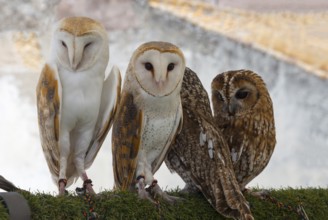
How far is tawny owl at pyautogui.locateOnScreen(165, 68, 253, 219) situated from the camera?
89 centimetres

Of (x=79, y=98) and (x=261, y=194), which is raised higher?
(x=79, y=98)

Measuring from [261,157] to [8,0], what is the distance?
1.35m

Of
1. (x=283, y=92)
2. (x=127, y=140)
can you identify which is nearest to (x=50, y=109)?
(x=127, y=140)

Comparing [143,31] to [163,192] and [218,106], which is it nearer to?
[218,106]

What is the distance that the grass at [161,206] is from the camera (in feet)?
2.39

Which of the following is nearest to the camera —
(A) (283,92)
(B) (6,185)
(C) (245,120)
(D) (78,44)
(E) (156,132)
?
(B) (6,185)

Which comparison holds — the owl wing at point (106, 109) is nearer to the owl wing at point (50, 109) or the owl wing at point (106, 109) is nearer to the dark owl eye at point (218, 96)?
the owl wing at point (50, 109)

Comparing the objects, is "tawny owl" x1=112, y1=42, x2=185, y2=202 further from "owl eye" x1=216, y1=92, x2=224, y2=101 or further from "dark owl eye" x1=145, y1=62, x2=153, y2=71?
"owl eye" x1=216, y1=92, x2=224, y2=101

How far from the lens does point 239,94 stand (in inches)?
41.5

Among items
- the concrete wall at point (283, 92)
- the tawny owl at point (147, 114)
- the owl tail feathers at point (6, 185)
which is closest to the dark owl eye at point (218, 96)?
the tawny owl at point (147, 114)

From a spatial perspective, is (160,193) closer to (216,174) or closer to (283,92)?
(216,174)

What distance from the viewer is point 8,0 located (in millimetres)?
2084

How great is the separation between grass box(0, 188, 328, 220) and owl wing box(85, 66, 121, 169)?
111mm

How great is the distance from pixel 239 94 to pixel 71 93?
0.33 meters
